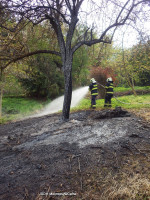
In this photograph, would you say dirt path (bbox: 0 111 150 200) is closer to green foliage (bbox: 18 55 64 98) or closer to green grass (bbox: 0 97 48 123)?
green grass (bbox: 0 97 48 123)

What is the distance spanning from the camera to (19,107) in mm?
12039

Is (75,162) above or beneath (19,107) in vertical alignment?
above

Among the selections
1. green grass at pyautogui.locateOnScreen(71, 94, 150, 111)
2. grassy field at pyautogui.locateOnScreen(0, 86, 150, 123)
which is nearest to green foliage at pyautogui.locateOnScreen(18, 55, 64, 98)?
grassy field at pyautogui.locateOnScreen(0, 86, 150, 123)

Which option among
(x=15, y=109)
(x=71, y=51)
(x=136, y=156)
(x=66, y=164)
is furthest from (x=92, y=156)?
(x=15, y=109)

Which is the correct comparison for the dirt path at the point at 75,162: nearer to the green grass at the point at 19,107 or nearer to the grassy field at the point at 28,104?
the grassy field at the point at 28,104

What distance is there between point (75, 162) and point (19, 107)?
33.0 feet

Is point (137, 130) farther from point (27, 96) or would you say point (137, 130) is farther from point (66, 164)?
point (27, 96)

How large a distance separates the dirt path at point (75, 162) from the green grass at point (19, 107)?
636 centimetres

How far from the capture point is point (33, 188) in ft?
7.59

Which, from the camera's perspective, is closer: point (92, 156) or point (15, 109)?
point (92, 156)

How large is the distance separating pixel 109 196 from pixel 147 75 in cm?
1576

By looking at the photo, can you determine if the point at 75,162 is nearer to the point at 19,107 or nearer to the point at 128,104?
the point at 128,104

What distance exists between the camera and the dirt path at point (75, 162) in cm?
225

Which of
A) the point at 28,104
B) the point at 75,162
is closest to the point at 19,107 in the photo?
the point at 28,104
